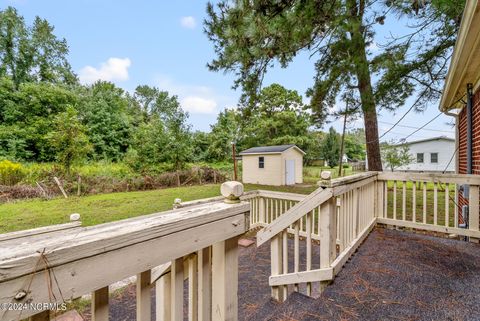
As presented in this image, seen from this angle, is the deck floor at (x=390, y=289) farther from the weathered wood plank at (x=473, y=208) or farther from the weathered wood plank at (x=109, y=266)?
the weathered wood plank at (x=109, y=266)

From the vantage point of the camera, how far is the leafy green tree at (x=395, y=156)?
47.3 ft

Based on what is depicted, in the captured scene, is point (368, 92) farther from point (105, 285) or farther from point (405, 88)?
point (105, 285)

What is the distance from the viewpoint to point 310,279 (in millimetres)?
2273

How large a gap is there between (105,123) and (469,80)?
20528mm

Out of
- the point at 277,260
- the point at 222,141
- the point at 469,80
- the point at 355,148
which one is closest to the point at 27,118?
the point at 222,141

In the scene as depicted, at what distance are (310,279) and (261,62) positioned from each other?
15.0 ft

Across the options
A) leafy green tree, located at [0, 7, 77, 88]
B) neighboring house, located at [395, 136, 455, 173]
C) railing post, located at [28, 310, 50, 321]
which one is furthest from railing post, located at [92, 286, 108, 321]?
leafy green tree, located at [0, 7, 77, 88]

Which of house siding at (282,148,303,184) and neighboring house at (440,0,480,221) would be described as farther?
house siding at (282,148,303,184)

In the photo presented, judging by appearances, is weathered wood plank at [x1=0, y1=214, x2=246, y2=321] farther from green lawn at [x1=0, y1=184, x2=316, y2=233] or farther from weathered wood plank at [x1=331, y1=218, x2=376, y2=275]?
green lawn at [x1=0, y1=184, x2=316, y2=233]

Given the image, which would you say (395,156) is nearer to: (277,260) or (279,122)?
(279,122)

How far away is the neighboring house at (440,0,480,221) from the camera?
6.22ft

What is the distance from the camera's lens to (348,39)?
14.2 feet

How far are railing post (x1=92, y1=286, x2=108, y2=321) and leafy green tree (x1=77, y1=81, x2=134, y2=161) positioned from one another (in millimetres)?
19095

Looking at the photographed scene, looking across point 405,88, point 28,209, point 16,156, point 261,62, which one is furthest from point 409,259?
point 16,156
